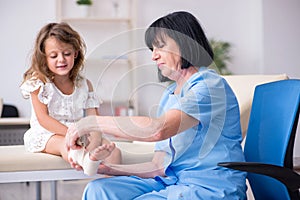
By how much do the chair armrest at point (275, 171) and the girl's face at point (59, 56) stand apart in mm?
606

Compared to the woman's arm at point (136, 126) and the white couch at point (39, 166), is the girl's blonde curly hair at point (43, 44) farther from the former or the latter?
the woman's arm at point (136, 126)

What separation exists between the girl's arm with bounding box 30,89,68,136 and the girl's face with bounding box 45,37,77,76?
0.13 metres

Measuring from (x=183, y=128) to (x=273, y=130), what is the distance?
31cm

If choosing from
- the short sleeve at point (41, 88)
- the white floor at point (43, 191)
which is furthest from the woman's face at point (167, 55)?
the white floor at point (43, 191)

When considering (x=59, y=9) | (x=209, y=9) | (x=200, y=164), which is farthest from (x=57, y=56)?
(x=209, y=9)

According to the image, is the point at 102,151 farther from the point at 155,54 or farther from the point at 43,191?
the point at 43,191

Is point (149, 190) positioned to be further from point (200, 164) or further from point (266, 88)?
point (266, 88)

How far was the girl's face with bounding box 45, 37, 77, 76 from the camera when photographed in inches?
62.4

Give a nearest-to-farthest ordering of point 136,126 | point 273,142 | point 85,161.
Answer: point 136,126, point 85,161, point 273,142

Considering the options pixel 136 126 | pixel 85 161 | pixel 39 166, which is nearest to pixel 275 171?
pixel 136 126

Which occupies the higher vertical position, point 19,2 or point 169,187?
point 19,2

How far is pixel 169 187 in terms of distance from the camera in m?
1.34

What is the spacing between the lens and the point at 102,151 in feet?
4.03

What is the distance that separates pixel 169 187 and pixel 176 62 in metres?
0.32
